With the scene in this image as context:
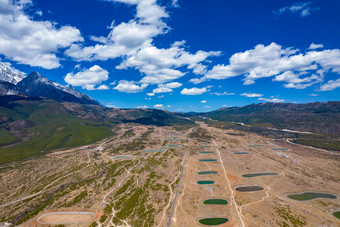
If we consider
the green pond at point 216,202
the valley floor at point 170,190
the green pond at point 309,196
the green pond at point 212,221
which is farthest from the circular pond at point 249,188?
the green pond at point 212,221

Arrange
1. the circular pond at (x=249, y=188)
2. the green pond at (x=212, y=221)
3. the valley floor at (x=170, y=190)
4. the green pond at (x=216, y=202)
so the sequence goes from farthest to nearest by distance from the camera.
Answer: the circular pond at (x=249, y=188), the green pond at (x=216, y=202), the valley floor at (x=170, y=190), the green pond at (x=212, y=221)

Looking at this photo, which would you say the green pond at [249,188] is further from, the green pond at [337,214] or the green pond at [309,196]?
the green pond at [337,214]

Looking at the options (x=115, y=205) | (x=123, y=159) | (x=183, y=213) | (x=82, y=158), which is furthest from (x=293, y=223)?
(x=82, y=158)

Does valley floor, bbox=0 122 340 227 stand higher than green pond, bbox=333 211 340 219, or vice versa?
valley floor, bbox=0 122 340 227

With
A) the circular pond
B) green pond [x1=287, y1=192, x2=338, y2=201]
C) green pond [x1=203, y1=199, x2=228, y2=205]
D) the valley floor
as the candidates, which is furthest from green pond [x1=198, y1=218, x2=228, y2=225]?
green pond [x1=287, y1=192, x2=338, y2=201]

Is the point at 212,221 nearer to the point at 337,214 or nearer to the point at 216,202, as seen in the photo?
the point at 216,202

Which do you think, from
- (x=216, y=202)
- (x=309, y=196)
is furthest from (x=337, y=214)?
(x=216, y=202)

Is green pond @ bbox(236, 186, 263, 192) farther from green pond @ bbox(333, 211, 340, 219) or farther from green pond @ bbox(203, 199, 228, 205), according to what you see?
green pond @ bbox(333, 211, 340, 219)

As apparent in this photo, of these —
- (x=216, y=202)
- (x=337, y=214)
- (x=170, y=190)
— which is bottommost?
(x=337, y=214)
